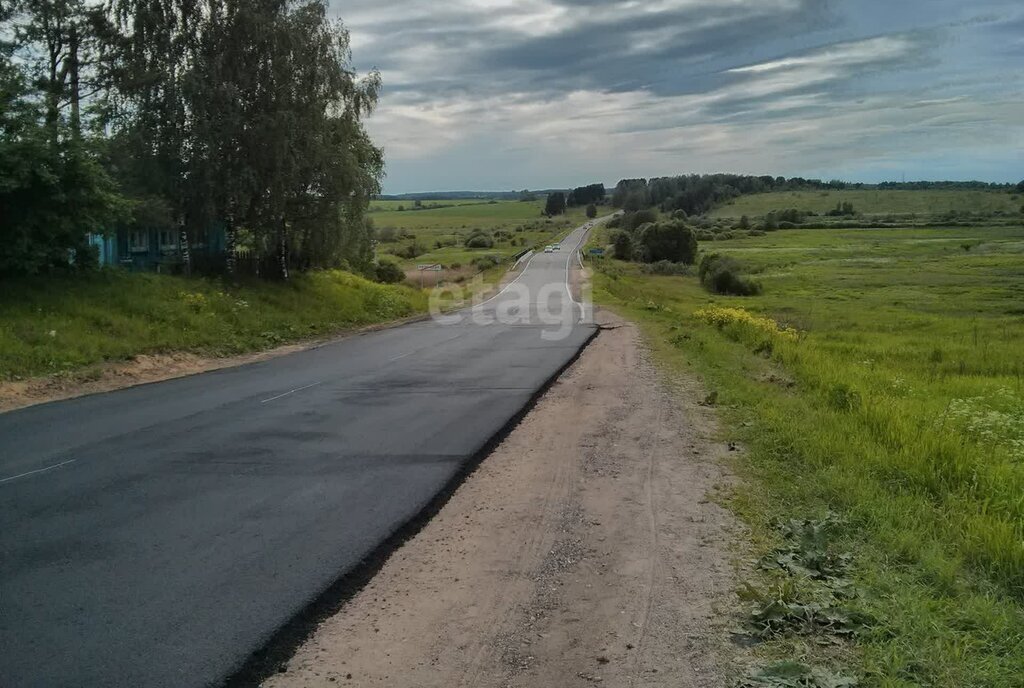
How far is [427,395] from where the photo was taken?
1409 centimetres

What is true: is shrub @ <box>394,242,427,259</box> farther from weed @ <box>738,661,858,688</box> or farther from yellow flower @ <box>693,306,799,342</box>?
weed @ <box>738,661,858,688</box>

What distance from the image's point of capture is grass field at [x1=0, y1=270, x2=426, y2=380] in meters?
16.0

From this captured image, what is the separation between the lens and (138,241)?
28.2m

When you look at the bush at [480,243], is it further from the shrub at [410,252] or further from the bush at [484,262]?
the bush at [484,262]

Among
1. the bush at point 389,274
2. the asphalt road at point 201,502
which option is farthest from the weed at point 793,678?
the bush at point 389,274

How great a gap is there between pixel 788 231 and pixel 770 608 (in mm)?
151783

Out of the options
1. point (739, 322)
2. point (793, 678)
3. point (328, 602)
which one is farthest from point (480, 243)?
point (793, 678)

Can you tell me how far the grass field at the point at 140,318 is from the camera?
52.4 feet

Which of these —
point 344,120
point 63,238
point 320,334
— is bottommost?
point 320,334

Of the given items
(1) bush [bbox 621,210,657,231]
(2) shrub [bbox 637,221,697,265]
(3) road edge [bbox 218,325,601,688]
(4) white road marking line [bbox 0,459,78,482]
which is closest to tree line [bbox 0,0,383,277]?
(4) white road marking line [bbox 0,459,78,482]

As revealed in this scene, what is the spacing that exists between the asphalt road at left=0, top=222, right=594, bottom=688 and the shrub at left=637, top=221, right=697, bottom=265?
79605mm

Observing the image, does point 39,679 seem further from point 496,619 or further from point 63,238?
point 63,238

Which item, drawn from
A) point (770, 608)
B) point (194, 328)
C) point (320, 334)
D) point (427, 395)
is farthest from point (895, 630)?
point (320, 334)

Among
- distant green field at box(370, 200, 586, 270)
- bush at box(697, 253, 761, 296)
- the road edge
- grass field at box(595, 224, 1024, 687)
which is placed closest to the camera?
the road edge
